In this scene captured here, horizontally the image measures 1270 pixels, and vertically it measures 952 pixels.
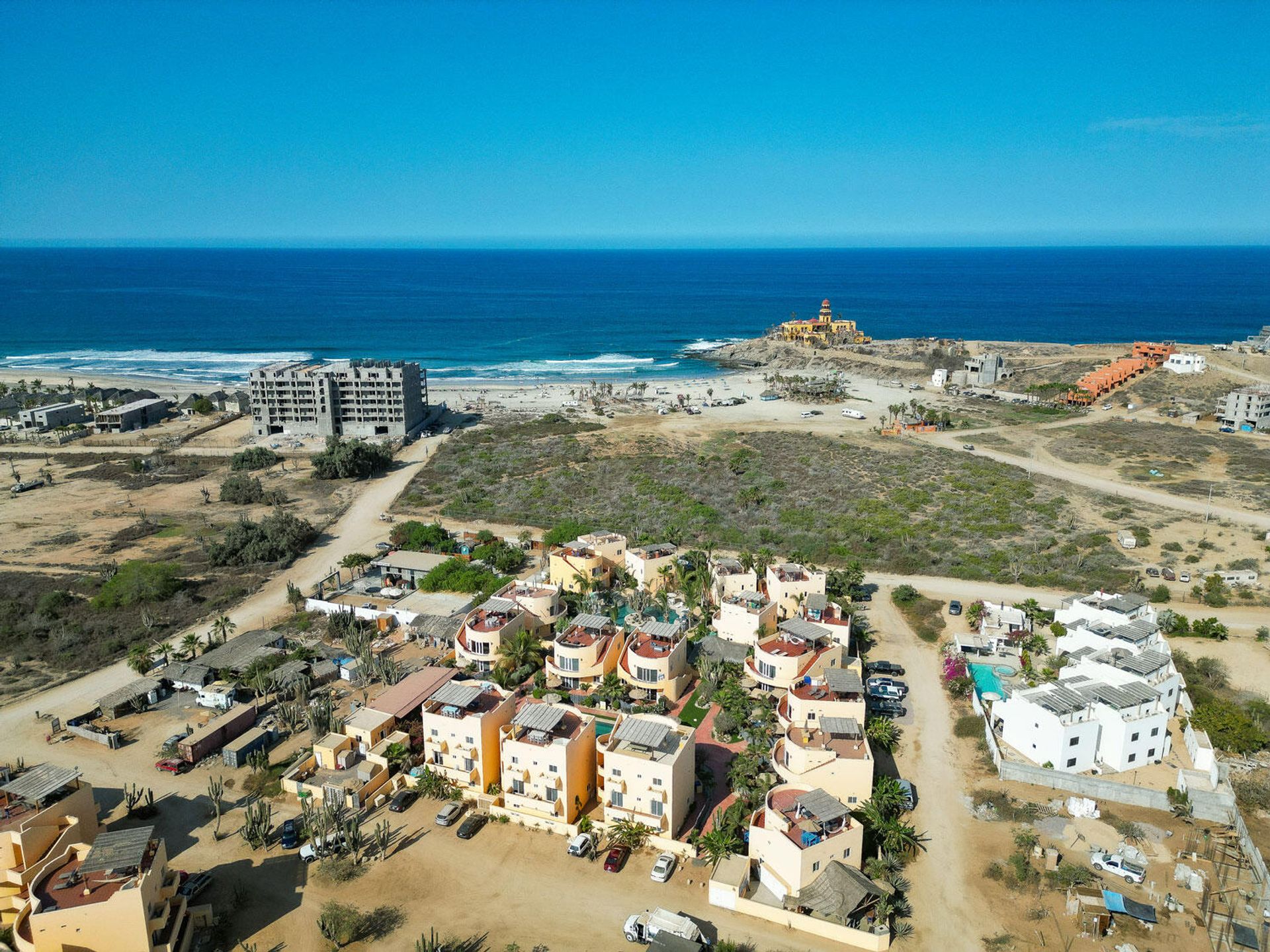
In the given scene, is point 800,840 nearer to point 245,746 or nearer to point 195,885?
point 195,885

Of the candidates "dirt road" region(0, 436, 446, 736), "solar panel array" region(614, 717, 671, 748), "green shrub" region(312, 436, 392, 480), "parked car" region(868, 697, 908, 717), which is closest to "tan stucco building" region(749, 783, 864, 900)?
"solar panel array" region(614, 717, 671, 748)

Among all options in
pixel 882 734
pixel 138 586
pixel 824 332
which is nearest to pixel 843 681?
pixel 882 734

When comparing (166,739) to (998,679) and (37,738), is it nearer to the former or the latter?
(37,738)

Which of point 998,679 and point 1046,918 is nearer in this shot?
point 1046,918

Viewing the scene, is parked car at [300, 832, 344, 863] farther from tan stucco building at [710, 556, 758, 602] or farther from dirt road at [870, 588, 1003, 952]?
tan stucco building at [710, 556, 758, 602]

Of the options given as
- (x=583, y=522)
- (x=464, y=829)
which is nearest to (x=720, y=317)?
(x=583, y=522)

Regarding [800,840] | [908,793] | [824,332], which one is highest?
[824,332]
